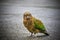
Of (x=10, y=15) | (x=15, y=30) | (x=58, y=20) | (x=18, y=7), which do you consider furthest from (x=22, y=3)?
(x=58, y=20)

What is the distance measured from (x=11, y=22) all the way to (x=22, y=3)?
1.24 ft

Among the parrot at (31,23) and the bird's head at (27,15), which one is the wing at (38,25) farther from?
the bird's head at (27,15)

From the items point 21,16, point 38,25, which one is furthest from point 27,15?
point 38,25

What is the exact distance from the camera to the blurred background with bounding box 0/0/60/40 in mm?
2387

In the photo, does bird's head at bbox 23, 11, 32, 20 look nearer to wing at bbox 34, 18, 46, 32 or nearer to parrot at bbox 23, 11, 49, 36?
parrot at bbox 23, 11, 49, 36

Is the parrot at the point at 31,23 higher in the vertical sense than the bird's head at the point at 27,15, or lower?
lower

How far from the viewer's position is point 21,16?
2.41 meters

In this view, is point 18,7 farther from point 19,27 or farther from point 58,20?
point 58,20

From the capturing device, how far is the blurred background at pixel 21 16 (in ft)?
7.83

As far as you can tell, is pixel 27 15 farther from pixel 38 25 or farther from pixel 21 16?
pixel 38 25

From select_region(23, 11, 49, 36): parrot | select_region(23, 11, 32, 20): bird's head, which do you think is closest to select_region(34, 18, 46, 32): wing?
select_region(23, 11, 49, 36): parrot

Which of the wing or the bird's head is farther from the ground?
the bird's head

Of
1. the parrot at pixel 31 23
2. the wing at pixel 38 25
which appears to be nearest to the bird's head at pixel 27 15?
the parrot at pixel 31 23

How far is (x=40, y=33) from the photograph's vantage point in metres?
2.42
